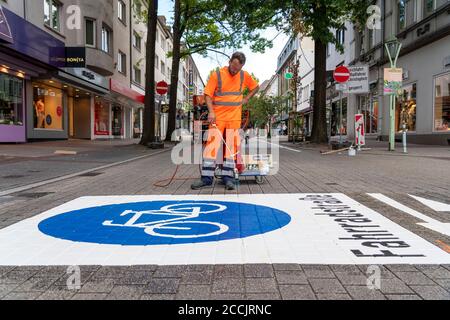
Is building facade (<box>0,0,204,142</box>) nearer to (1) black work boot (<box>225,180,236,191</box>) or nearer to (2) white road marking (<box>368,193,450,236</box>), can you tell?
(1) black work boot (<box>225,180,236,191</box>)

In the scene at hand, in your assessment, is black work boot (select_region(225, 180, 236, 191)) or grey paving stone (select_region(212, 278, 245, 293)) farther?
black work boot (select_region(225, 180, 236, 191))

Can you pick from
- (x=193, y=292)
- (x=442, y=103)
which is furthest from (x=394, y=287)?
(x=442, y=103)

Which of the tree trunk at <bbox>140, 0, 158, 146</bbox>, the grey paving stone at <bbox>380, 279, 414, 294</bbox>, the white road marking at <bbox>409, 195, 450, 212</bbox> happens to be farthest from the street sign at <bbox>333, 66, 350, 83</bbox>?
the grey paving stone at <bbox>380, 279, 414, 294</bbox>

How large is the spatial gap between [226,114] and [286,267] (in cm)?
419

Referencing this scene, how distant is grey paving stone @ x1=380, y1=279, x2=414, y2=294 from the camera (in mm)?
2629

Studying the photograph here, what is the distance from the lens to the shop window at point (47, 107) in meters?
21.8

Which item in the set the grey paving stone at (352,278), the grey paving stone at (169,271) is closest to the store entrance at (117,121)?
the grey paving stone at (169,271)

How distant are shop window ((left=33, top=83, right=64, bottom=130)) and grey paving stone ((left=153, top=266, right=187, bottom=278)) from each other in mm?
20450

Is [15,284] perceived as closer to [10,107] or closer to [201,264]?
[201,264]

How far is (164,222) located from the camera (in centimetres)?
462

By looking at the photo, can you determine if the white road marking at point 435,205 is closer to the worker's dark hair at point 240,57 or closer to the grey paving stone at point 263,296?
the worker's dark hair at point 240,57

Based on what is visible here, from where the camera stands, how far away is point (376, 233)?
13.3ft

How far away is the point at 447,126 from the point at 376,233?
681 inches

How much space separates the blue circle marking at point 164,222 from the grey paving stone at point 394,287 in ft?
4.95
